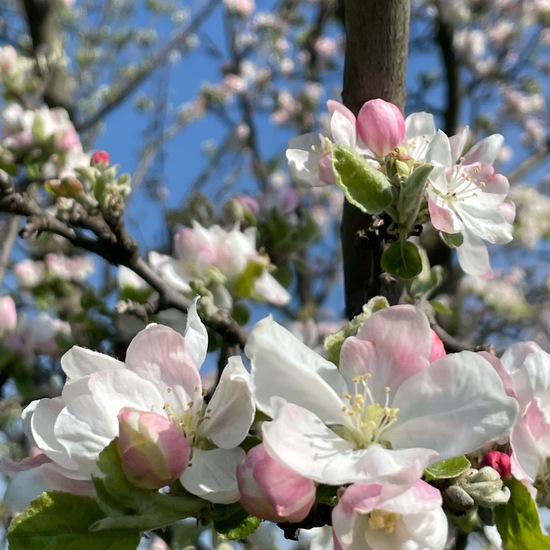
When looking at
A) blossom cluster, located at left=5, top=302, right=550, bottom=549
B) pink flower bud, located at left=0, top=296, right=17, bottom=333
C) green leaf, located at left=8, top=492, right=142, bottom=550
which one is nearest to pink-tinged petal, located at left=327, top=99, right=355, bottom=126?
blossom cluster, located at left=5, top=302, right=550, bottom=549

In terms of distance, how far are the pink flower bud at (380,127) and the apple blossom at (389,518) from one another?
49 centimetres

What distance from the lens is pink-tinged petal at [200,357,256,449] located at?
65 cm

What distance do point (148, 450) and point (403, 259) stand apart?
17.5 inches

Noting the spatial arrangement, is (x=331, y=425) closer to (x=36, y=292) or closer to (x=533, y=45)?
(x=36, y=292)

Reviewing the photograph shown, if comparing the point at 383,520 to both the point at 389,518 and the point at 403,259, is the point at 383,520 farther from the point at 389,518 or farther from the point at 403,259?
the point at 403,259

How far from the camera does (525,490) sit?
0.68 meters

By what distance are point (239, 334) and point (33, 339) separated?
70 centimetres

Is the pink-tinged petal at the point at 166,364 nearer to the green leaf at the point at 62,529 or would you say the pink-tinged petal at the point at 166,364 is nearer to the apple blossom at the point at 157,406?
the apple blossom at the point at 157,406

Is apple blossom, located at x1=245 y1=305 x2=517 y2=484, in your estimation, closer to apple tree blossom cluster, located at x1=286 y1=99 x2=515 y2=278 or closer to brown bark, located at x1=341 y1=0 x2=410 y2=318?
apple tree blossom cluster, located at x1=286 y1=99 x2=515 y2=278

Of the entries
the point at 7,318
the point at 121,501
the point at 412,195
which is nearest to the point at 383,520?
the point at 121,501

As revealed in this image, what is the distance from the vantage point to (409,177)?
2.73ft

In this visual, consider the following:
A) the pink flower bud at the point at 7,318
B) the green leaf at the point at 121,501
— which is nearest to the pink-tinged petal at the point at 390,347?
the green leaf at the point at 121,501

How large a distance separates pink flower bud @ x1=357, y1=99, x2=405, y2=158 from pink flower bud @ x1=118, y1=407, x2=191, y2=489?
0.48 metres

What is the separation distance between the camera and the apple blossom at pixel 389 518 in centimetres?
55
